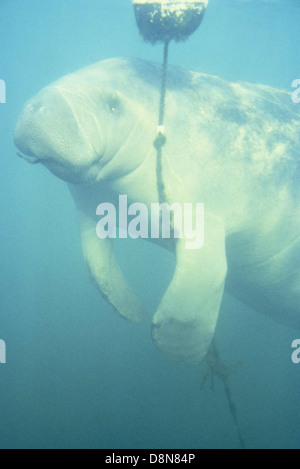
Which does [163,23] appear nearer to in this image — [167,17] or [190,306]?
[167,17]

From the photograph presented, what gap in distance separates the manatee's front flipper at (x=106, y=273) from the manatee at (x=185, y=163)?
0.05ft

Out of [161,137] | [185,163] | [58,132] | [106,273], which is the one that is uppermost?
[161,137]

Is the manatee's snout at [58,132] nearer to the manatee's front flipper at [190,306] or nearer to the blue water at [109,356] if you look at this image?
the manatee's front flipper at [190,306]

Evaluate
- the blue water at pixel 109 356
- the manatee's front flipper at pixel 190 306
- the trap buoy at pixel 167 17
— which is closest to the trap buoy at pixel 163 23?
the trap buoy at pixel 167 17

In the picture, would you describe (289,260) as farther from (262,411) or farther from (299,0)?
(299,0)

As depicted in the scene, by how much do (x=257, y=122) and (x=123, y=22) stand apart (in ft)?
85.0

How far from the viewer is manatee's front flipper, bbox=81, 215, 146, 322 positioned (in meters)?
4.75

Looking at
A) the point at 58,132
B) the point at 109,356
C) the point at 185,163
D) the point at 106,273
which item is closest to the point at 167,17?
the point at 185,163

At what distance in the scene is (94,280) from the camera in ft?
16.0

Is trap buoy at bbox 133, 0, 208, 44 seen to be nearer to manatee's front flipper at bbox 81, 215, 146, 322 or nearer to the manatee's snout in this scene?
the manatee's snout

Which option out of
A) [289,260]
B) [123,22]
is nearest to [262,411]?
[289,260]

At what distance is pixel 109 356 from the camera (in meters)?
11.0

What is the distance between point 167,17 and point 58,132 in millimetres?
1693

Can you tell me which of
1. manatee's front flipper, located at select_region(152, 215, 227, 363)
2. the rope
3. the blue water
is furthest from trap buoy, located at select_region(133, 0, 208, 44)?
the blue water
